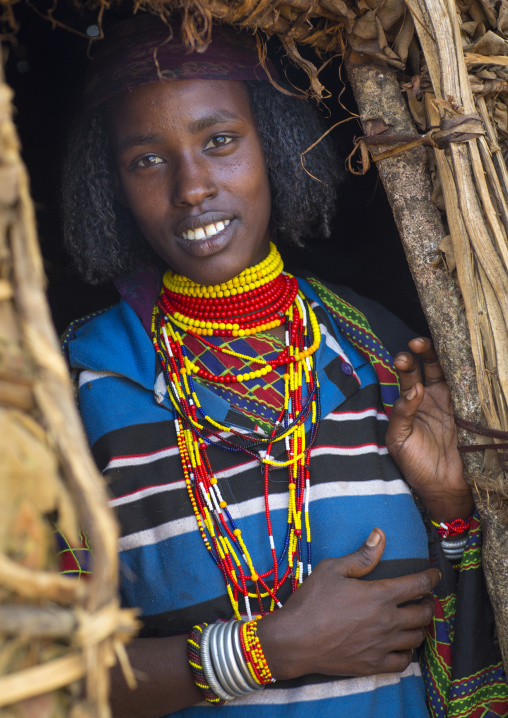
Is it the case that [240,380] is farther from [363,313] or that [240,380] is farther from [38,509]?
[38,509]

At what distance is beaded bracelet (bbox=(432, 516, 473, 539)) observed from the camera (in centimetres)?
150

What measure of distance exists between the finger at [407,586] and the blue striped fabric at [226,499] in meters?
0.04

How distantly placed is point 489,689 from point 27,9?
2150 millimetres

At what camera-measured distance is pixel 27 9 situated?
1801mm

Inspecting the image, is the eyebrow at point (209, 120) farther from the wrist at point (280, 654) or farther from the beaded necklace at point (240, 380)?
the wrist at point (280, 654)

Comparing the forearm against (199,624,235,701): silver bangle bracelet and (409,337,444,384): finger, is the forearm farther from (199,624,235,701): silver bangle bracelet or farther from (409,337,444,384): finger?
(409,337,444,384): finger

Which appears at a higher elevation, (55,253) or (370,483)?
(55,253)

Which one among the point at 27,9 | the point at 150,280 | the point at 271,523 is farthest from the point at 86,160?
the point at 271,523

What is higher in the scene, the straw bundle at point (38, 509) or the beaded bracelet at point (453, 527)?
the straw bundle at point (38, 509)

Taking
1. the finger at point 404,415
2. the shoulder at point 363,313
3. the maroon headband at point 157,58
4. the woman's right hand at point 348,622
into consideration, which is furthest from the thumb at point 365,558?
the maroon headband at point 157,58

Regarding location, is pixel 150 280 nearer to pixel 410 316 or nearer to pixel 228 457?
pixel 228 457

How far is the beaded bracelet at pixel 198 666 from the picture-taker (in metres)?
1.26

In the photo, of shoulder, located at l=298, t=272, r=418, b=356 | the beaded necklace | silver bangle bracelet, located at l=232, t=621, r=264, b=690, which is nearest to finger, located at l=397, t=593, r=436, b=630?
the beaded necklace

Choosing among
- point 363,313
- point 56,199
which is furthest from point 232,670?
point 56,199
